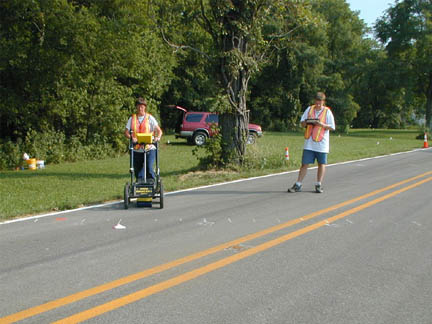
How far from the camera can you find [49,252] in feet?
19.2

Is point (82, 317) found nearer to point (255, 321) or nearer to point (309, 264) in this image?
point (255, 321)

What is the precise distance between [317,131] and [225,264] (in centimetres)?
564

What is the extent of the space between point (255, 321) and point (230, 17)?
1123cm

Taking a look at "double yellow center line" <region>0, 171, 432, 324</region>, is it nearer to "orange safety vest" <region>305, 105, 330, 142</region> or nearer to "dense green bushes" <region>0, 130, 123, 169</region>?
"orange safety vest" <region>305, 105, 330, 142</region>

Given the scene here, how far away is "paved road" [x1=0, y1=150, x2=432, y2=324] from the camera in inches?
162

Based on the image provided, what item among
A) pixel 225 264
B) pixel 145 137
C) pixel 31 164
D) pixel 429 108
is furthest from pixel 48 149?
pixel 429 108

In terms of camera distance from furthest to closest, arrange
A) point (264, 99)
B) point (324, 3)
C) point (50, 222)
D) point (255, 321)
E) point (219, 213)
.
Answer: point (324, 3), point (264, 99), point (219, 213), point (50, 222), point (255, 321)

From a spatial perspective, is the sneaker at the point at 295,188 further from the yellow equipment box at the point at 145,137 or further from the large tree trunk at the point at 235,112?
the large tree trunk at the point at 235,112

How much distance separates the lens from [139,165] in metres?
9.46

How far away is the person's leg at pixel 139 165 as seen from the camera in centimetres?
932

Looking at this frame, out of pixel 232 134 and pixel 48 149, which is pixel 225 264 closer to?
pixel 232 134

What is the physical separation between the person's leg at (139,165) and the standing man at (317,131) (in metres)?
3.28

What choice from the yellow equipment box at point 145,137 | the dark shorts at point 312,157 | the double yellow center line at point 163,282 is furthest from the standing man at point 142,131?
the dark shorts at point 312,157

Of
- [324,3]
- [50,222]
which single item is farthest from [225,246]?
[324,3]
